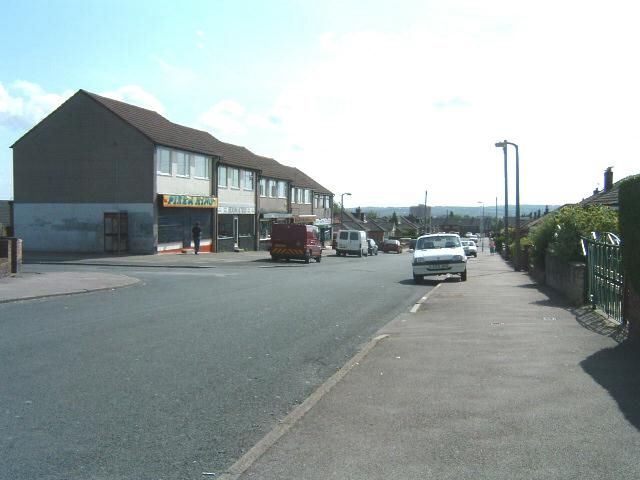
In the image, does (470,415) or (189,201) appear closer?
(470,415)

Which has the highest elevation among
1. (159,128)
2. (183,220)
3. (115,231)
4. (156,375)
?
(159,128)

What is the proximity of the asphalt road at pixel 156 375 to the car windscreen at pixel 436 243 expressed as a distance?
997 cm

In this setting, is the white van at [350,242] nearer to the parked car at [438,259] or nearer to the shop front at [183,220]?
the shop front at [183,220]

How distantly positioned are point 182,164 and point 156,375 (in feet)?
109

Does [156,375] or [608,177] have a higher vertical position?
[608,177]

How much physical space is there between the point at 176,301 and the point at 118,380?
8.40 metres

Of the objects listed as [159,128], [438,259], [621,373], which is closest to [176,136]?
[159,128]

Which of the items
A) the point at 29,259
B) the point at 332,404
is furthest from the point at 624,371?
the point at 29,259

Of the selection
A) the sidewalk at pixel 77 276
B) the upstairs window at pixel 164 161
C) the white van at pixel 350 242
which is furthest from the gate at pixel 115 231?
the white van at pixel 350 242

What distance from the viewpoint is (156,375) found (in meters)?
7.79

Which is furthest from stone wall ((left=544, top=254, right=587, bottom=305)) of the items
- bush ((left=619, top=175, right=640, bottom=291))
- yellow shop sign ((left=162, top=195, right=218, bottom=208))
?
yellow shop sign ((left=162, top=195, right=218, bottom=208))

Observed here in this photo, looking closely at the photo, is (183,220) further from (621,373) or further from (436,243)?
(621,373)

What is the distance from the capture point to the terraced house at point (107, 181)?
3647cm

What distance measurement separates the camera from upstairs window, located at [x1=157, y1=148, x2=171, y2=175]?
37.1 meters
